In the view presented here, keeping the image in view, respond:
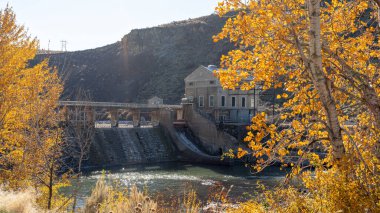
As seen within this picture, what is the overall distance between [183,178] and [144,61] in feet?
228

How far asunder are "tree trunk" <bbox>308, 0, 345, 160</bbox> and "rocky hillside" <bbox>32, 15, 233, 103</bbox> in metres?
76.5

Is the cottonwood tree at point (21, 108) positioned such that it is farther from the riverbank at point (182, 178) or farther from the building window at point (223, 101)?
the building window at point (223, 101)

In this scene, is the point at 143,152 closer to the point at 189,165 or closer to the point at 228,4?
the point at 189,165

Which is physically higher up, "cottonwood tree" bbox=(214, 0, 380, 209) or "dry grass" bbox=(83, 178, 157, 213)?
"cottonwood tree" bbox=(214, 0, 380, 209)

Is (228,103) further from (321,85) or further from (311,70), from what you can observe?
(321,85)

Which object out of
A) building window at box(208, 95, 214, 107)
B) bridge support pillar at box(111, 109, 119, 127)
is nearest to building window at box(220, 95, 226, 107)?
building window at box(208, 95, 214, 107)

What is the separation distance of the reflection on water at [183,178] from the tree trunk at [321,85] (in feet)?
62.6

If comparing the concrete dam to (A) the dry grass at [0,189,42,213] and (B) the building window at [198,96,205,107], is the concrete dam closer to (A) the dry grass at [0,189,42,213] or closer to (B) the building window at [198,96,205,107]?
(B) the building window at [198,96,205,107]

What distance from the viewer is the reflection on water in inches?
1046

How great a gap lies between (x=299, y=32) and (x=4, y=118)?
9.92m

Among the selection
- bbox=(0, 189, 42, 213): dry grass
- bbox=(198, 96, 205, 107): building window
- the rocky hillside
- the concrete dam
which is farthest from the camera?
the rocky hillside

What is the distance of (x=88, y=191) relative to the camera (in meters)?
26.4

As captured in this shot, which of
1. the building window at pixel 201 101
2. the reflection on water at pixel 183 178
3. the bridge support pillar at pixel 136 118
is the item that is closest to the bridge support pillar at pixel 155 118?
the bridge support pillar at pixel 136 118

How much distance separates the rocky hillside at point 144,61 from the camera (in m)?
88.6
